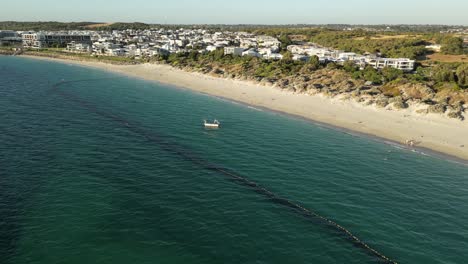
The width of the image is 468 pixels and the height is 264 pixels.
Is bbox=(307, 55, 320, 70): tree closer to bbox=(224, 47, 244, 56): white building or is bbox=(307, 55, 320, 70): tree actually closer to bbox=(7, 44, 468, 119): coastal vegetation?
bbox=(7, 44, 468, 119): coastal vegetation

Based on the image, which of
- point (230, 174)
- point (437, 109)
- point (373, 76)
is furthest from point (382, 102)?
point (230, 174)

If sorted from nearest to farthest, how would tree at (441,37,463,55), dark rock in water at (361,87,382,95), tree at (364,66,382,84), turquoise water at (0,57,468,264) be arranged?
turquoise water at (0,57,468,264)
dark rock in water at (361,87,382,95)
tree at (364,66,382,84)
tree at (441,37,463,55)

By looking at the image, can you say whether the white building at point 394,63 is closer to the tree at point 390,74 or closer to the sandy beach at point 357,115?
the tree at point 390,74

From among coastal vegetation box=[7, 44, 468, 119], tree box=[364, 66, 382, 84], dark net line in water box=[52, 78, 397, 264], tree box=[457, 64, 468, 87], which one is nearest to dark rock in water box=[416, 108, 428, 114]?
coastal vegetation box=[7, 44, 468, 119]

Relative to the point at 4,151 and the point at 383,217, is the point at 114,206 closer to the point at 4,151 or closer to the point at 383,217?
the point at 4,151

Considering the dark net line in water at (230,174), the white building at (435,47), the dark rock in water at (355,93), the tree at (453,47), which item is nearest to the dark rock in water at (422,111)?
the dark rock in water at (355,93)
